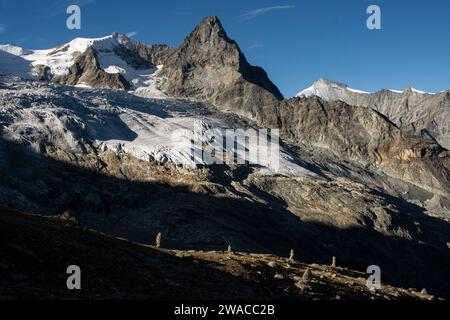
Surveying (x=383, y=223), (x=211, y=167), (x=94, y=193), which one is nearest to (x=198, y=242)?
(x=94, y=193)

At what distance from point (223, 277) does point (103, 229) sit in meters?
74.3

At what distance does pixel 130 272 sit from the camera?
27672mm

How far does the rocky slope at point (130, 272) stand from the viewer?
24078 mm

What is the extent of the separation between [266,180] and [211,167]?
45.2 ft

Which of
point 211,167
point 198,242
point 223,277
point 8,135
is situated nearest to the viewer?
point 223,277

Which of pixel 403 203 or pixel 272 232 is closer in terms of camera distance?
pixel 272 232

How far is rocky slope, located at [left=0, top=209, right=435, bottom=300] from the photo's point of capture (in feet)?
79.0
